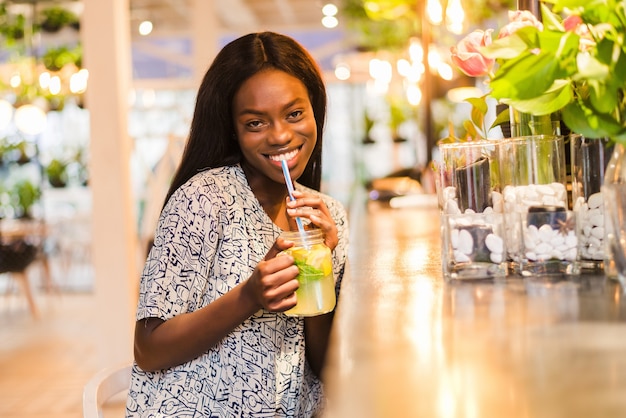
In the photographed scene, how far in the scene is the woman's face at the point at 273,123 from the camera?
5.37ft

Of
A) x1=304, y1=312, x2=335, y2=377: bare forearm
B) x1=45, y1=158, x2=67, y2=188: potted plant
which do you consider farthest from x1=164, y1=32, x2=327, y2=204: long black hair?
x1=45, y1=158, x2=67, y2=188: potted plant

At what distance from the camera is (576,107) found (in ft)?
3.58

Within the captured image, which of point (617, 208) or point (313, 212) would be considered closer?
point (617, 208)

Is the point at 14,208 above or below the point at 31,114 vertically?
below

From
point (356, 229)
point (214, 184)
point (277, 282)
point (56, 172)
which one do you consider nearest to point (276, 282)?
point (277, 282)

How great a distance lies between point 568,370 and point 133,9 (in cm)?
963

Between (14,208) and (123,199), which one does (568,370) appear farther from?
(14,208)

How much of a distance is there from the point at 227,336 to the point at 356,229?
4.41ft

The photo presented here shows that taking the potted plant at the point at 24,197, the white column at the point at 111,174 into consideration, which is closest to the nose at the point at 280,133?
the white column at the point at 111,174

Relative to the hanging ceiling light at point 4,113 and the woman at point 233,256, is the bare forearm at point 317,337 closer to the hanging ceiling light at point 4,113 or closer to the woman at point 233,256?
the woman at point 233,256

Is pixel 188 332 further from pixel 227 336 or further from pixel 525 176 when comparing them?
pixel 525 176

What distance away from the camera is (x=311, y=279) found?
1314mm

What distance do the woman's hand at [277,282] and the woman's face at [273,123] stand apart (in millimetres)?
371

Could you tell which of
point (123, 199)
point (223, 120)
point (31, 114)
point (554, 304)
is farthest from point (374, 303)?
point (31, 114)
